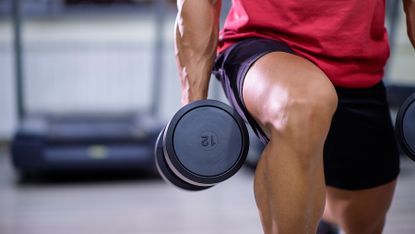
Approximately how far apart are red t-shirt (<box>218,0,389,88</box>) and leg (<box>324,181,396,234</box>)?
0.90 feet

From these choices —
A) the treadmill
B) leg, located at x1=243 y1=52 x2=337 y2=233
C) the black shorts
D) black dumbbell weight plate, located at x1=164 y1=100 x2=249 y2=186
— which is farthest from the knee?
the treadmill

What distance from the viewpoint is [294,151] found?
0.85 metres

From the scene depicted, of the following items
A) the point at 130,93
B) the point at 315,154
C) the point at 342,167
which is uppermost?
the point at 315,154

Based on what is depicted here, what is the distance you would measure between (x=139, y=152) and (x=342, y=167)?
6.98 ft

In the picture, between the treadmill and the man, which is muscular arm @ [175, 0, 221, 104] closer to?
the man

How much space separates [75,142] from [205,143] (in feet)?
8.29

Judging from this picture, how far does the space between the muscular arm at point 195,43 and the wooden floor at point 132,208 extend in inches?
63.2

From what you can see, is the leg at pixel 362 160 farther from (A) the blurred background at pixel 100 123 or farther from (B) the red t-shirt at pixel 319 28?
(A) the blurred background at pixel 100 123

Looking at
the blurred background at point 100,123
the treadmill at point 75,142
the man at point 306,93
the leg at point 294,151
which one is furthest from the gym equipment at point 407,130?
the treadmill at point 75,142

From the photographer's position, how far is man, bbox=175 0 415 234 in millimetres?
854

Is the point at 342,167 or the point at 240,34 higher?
the point at 240,34

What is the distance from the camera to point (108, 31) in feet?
13.2

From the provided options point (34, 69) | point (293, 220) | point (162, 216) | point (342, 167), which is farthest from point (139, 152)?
point (293, 220)

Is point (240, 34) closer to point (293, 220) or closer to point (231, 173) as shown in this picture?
point (231, 173)
